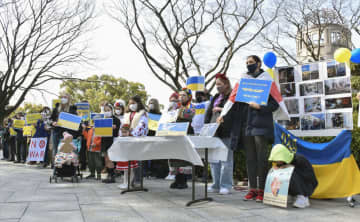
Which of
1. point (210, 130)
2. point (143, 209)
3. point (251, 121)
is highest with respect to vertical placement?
Result: point (251, 121)

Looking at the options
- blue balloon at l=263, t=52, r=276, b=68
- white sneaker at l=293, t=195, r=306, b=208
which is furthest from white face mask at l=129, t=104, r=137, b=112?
white sneaker at l=293, t=195, r=306, b=208

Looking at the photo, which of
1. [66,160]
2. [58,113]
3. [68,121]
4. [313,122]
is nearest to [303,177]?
[313,122]

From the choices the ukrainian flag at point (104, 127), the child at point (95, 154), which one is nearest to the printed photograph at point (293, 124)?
the ukrainian flag at point (104, 127)

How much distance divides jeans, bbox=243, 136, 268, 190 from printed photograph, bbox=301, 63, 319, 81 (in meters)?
1.33

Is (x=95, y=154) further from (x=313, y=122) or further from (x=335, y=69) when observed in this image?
(x=335, y=69)

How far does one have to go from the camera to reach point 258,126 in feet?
14.6

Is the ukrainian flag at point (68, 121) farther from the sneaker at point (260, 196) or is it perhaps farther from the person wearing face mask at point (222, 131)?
the sneaker at point (260, 196)

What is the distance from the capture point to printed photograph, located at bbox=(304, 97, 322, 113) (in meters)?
4.86

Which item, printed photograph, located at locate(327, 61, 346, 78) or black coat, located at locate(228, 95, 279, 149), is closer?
black coat, located at locate(228, 95, 279, 149)

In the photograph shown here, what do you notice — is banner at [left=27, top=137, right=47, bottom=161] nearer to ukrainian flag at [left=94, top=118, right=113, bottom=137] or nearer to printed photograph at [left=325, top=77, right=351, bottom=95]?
ukrainian flag at [left=94, top=118, right=113, bottom=137]

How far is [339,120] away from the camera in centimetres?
465

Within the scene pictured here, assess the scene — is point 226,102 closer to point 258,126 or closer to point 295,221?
point 258,126

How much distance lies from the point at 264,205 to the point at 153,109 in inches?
137

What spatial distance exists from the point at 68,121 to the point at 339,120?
521cm
